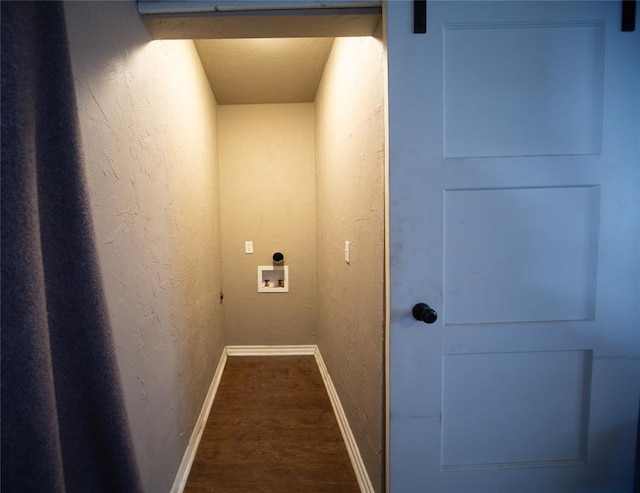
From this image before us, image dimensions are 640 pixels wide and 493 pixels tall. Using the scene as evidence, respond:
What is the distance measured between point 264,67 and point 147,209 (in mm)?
1598

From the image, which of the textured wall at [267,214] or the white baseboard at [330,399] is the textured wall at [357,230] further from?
the textured wall at [267,214]

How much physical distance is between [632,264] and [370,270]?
903mm

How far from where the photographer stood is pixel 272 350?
279 centimetres

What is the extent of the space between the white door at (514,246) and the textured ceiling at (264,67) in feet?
4.09

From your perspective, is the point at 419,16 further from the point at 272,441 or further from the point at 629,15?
the point at 272,441

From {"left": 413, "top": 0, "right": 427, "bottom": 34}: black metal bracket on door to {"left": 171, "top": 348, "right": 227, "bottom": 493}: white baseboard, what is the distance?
214 centimetres

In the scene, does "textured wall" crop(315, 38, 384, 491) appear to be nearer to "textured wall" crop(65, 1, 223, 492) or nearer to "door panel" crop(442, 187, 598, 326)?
"door panel" crop(442, 187, 598, 326)

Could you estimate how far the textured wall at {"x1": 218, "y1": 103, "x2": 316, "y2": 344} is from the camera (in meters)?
2.71

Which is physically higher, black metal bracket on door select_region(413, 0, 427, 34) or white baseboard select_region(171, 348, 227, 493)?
black metal bracket on door select_region(413, 0, 427, 34)

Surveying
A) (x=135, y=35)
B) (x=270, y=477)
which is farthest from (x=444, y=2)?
(x=270, y=477)

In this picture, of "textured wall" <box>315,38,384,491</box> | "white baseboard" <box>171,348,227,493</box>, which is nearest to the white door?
"textured wall" <box>315,38,384,491</box>

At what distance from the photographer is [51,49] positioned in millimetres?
506

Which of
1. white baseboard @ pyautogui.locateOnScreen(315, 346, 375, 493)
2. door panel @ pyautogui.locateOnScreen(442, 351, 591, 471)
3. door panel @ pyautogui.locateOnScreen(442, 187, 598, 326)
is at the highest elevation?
door panel @ pyautogui.locateOnScreen(442, 187, 598, 326)

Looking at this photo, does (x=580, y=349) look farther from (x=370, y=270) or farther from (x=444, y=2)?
(x=444, y=2)
